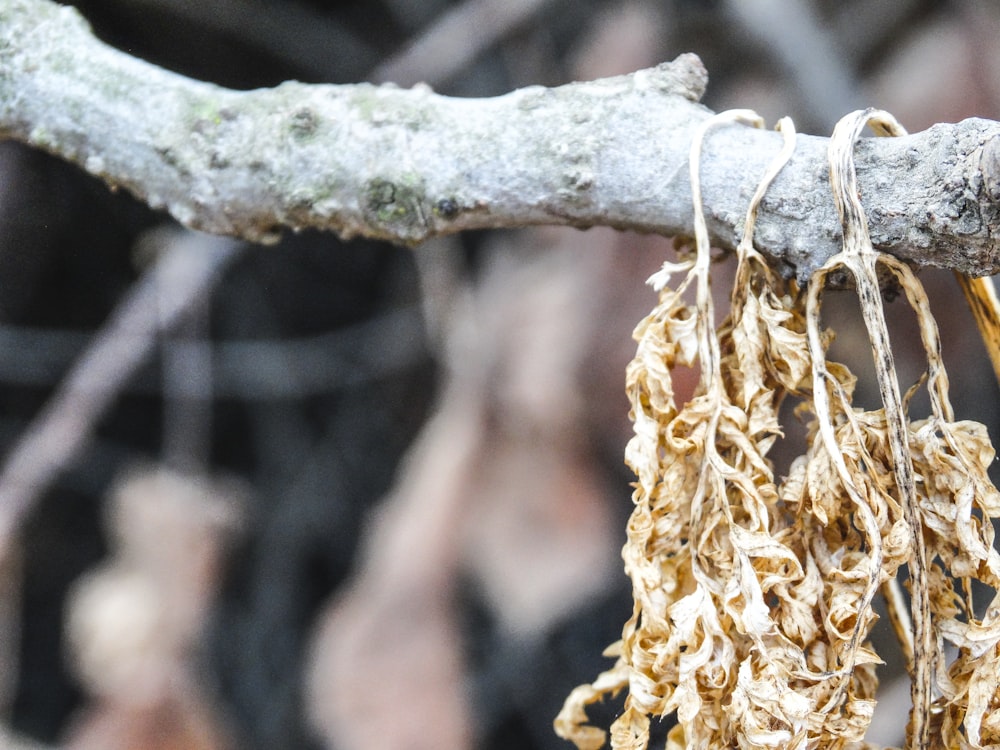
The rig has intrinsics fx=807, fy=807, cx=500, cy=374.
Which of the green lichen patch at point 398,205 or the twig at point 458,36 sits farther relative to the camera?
the twig at point 458,36

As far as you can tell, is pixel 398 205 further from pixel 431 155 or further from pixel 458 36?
pixel 458 36

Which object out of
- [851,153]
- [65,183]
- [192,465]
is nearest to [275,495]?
[192,465]

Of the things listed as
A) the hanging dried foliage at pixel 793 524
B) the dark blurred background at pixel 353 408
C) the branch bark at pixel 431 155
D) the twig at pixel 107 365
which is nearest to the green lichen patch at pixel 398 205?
the branch bark at pixel 431 155

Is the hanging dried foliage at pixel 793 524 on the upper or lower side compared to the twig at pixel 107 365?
lower

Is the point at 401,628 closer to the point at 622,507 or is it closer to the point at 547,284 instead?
the point at 622,507

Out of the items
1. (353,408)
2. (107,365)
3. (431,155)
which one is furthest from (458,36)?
(431,155)

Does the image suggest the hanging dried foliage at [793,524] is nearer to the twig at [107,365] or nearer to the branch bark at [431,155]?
the branch bark at [431,155]

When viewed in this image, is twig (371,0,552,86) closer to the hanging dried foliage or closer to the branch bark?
the branch bark

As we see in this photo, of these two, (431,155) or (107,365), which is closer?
(431,155)
